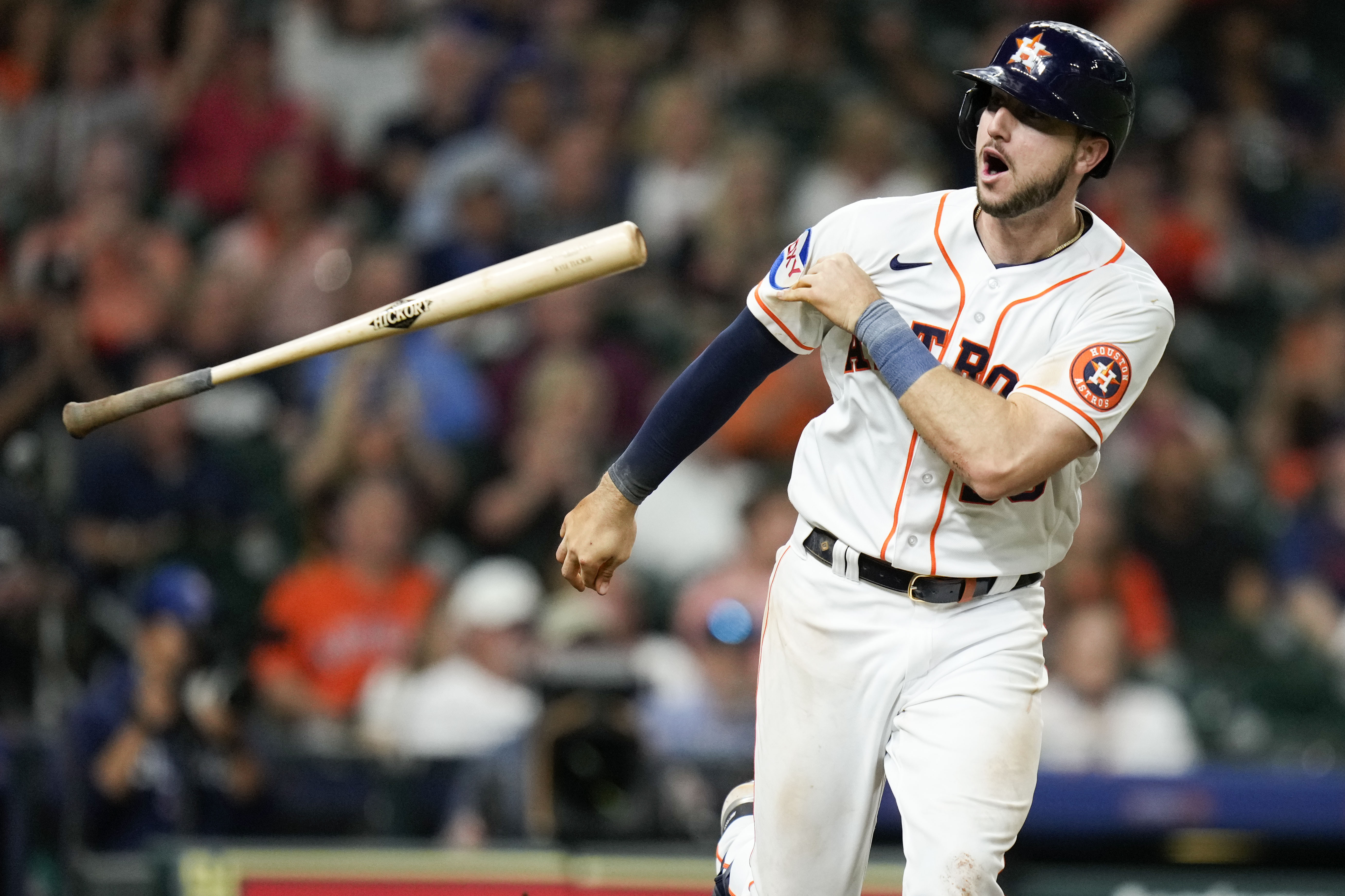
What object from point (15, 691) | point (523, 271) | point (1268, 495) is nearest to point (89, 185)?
point (15, 691)

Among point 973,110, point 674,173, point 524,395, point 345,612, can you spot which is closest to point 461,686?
point 345,612

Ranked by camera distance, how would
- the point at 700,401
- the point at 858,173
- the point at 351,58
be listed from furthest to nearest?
1. the point at 351,58
2. the point at 858,173
3. the point at 700,401

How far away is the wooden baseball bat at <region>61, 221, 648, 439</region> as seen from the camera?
2.62 meters

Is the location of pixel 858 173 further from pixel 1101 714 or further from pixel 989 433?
pixel 989 433

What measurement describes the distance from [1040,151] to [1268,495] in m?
4.30

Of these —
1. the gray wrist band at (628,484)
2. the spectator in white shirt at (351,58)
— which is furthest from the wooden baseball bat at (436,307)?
the spectator in white shirt at (351,58)

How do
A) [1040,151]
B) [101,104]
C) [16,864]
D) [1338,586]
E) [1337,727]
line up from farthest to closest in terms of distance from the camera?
[101,104]
[1338,586]
[1337,727]
[16,864]
[1040,151]

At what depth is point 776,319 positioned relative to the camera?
2.82 m

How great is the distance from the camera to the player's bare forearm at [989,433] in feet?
8.29

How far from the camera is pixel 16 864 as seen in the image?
4.56m

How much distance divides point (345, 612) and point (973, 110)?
3.50 meters

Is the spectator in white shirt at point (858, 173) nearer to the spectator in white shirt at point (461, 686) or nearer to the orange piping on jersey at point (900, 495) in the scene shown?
the spectator in white shirt at point (461, 686)

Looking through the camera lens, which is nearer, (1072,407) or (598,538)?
(1072,407)

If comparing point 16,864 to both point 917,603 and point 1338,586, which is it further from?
point 1338,586
